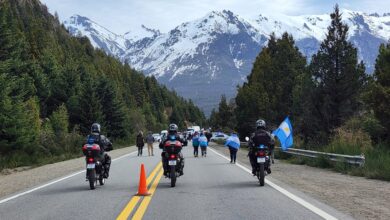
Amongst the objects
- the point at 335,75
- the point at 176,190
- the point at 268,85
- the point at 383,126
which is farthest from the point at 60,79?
the point at 176,190

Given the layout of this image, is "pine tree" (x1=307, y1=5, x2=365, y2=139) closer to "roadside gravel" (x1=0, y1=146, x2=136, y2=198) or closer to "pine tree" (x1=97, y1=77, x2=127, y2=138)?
"roadside gravel" (x1=0, y1=146, x2=136, y2=198)

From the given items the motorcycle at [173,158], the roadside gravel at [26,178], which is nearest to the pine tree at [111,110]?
the roadside gravel at [26,178]

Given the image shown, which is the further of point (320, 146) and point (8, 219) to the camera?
point (320, 146)

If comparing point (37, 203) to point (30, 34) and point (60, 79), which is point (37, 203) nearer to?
point (60, 79)

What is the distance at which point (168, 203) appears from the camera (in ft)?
35.0

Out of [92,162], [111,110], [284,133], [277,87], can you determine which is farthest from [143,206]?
[111,110]

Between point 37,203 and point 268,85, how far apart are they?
3800 centimetres

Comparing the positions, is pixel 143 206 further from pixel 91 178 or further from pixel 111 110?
pixel 111 110

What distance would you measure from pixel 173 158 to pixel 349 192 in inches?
181

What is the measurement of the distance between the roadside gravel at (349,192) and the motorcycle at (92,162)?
5.32 meters

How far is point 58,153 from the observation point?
3800cm

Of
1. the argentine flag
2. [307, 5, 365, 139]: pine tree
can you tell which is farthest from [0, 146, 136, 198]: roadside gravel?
[307, 5, 365, 139]: pine tree

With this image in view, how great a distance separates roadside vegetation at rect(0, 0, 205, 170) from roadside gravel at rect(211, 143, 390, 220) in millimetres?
17999

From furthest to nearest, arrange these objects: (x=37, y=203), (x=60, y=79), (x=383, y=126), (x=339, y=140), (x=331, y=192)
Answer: (x=60, y=79), (x=339, y=140), (x=383, y=126), (x=331, y=192), (x=37, y=203)
